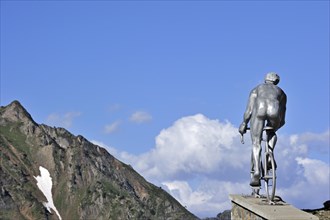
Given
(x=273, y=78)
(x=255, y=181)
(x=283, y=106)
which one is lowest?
(x=255, y=181)

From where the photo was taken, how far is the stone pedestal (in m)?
14.9

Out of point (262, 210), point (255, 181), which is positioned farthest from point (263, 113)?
point (262, 210)

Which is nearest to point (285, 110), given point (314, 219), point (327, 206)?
point (314, 219)

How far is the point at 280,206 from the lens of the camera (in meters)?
Answer: 16.0

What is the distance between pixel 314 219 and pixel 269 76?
381 centimetres

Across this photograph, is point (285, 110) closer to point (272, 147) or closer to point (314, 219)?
point (272, 147)

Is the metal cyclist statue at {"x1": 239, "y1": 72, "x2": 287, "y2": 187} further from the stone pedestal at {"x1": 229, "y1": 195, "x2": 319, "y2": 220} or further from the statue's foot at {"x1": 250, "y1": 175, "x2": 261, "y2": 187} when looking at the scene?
the stone pedestal at {"x1": 229, "y1": 195, "x2": 319, "y2": 220}

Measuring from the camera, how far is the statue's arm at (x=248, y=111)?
1719 cm

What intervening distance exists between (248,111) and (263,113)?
59cm

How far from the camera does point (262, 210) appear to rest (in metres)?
15.5

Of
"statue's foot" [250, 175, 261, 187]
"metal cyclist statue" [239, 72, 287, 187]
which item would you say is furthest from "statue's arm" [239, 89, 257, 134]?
"statue's foot" [250, 175, 261, 187]

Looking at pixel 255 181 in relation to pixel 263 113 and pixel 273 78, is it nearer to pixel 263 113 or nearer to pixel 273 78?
pixel 263 113

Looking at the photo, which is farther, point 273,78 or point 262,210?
point 273,78

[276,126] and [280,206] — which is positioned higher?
[276,126]
